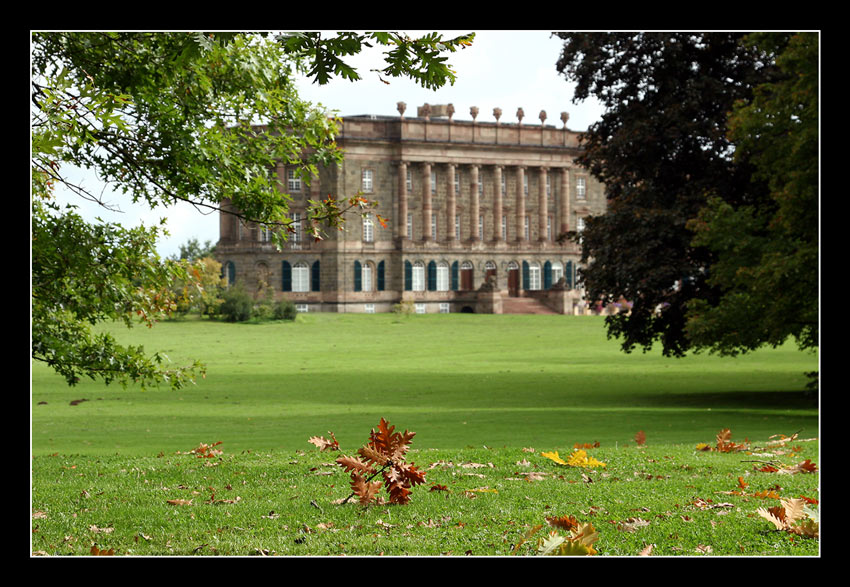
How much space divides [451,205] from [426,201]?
2.37m

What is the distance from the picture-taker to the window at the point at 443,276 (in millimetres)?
85562

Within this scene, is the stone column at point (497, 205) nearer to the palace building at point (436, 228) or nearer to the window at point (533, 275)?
the palace building at point (436, 228)

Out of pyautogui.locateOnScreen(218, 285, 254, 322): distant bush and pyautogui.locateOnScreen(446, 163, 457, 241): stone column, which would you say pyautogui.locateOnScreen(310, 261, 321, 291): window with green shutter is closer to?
pyautogui.locateOnScreen(446, 163, 457, 241): stone column

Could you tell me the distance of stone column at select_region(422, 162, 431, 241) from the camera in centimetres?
8462

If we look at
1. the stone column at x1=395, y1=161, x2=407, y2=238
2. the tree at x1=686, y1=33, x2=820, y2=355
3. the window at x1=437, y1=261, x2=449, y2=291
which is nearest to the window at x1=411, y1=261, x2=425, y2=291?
the window at x1=437, y1=261, x2=449, y2=291

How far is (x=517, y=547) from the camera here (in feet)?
22.8

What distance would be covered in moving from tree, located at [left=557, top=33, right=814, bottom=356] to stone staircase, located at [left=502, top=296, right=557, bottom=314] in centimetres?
4981

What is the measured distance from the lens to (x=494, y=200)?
290 ft

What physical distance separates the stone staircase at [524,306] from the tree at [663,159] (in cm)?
4981

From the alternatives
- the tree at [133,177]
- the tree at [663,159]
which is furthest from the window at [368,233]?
the tree at [133,177]

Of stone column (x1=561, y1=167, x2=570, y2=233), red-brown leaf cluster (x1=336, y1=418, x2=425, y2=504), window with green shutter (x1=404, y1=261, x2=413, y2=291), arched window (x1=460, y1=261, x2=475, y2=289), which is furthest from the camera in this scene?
stone column (x1=561, y1=167, x2=570, y2=233)

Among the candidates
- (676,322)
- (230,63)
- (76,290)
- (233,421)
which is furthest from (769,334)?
(76,290)

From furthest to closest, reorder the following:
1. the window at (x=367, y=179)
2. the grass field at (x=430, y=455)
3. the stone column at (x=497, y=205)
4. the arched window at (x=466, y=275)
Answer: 1. the stone column at (x=497, y=205)
2. the arched window at (x=466, y=275)
3. the window at (x=367, y=179)
4. the grass field at (x=430, y=455)

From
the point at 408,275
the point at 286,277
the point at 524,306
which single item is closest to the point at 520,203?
the point at 408,275
